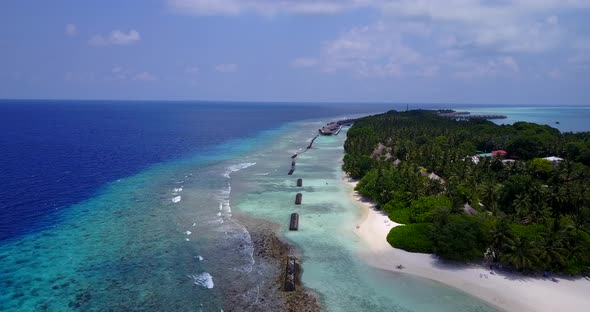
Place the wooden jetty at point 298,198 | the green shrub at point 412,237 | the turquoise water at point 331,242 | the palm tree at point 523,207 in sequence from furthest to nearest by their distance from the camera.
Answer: the wooden jetty at point 298,198 < the palm tree at point 523,207 < the green shrub at point 412,237 < the turquoise water at point 331,242

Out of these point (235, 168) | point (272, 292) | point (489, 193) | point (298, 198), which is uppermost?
point (489, 193)

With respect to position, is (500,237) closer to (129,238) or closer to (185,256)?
(185,256)

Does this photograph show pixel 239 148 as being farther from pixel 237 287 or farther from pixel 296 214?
pixel 237 287

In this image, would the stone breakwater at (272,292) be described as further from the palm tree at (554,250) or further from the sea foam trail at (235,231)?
the palm tree at (554,250)

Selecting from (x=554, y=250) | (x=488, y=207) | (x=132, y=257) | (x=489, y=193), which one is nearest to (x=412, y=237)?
(x=554, y=250)

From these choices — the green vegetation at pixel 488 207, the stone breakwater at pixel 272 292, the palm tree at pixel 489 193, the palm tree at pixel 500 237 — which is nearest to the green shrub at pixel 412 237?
the green vegetation at pixel 488 207

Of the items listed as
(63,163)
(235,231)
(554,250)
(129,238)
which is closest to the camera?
(554,250)

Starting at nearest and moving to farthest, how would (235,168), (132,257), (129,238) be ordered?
(132,257) → (129,238) → (235,168)
